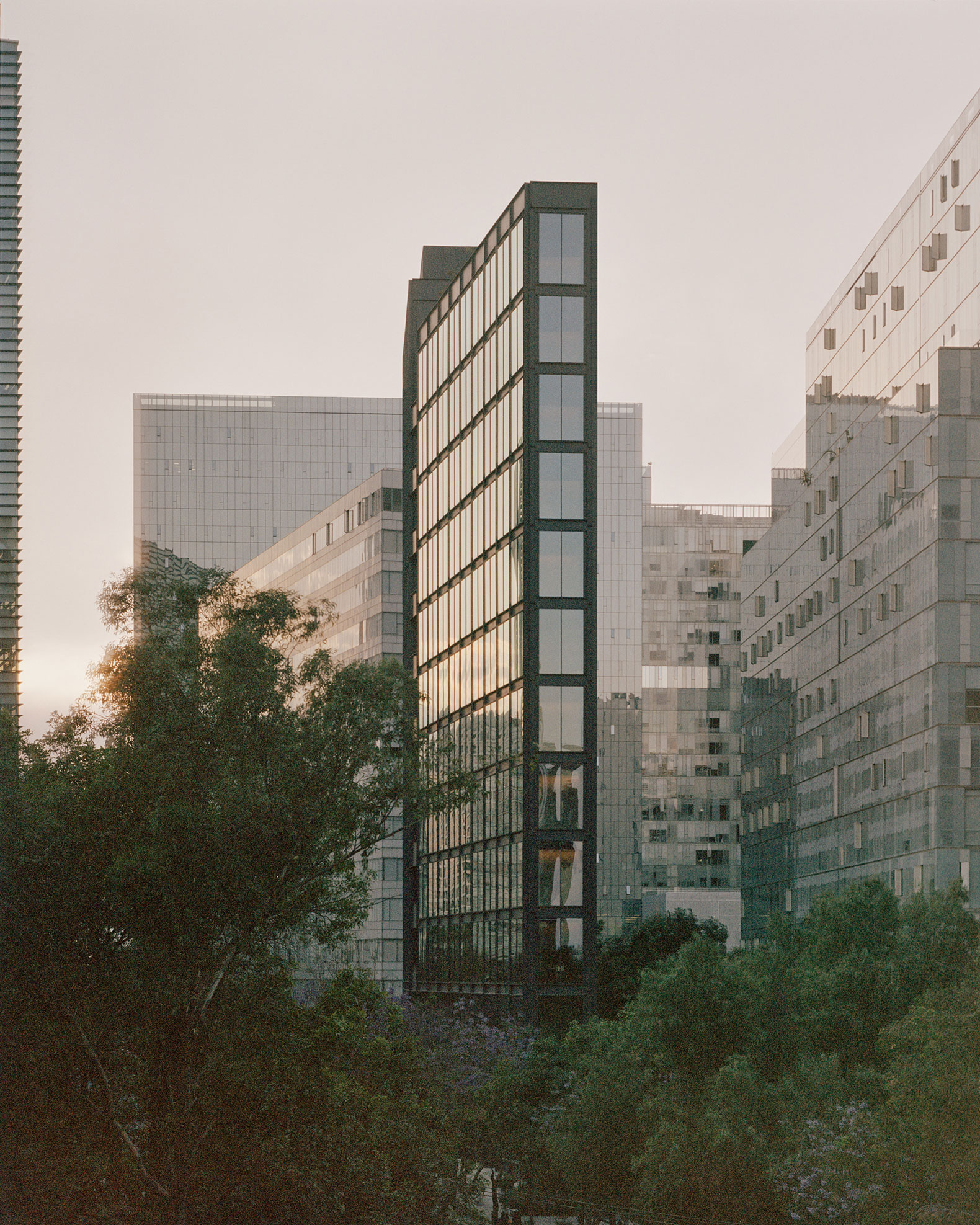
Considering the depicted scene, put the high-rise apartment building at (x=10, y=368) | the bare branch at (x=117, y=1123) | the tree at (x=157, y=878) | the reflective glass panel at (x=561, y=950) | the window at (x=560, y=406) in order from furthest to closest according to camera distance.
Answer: the window at (x=560, y=406), the reflective glass panel at (x=561, y=950), the high-rise apartment building at (x=10, y=368), the tree at (x=157, y=878), the bare branch at (x=117, y=1123)

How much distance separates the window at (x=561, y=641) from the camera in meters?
96.3

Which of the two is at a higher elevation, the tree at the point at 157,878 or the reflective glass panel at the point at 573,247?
the reflective glass panel at the point at 573,247

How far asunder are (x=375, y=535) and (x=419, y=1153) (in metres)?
95.5

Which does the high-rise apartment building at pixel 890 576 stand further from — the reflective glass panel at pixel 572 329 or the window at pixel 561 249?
the window at pixel 561 249

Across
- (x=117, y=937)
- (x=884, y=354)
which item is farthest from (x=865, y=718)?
(x=117, y=937)

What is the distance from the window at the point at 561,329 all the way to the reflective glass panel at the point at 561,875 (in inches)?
1043

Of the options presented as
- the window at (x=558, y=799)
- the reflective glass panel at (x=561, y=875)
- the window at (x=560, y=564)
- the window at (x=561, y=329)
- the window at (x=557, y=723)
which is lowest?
the reflective glass panel at (x=561, y=875)

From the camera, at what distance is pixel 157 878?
155ft

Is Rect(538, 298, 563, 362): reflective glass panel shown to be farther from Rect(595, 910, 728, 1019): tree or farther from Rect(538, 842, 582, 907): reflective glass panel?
Rect(595, 910, 728, 1019): tree

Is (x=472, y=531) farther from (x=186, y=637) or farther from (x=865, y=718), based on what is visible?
(x=186, y=637)

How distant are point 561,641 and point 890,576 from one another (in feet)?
63.6

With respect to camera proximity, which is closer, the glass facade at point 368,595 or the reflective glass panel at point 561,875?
the reflective glass panel at point 561,875

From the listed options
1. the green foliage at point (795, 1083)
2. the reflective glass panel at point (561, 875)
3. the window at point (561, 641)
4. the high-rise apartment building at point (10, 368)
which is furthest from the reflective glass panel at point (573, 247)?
the high-rise apartment building at point (10, 368)

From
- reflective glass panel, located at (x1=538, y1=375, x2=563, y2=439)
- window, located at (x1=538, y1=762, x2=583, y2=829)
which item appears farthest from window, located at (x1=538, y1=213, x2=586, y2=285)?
window, located at (x1=538, y1=762, x2=583, y2=829)
